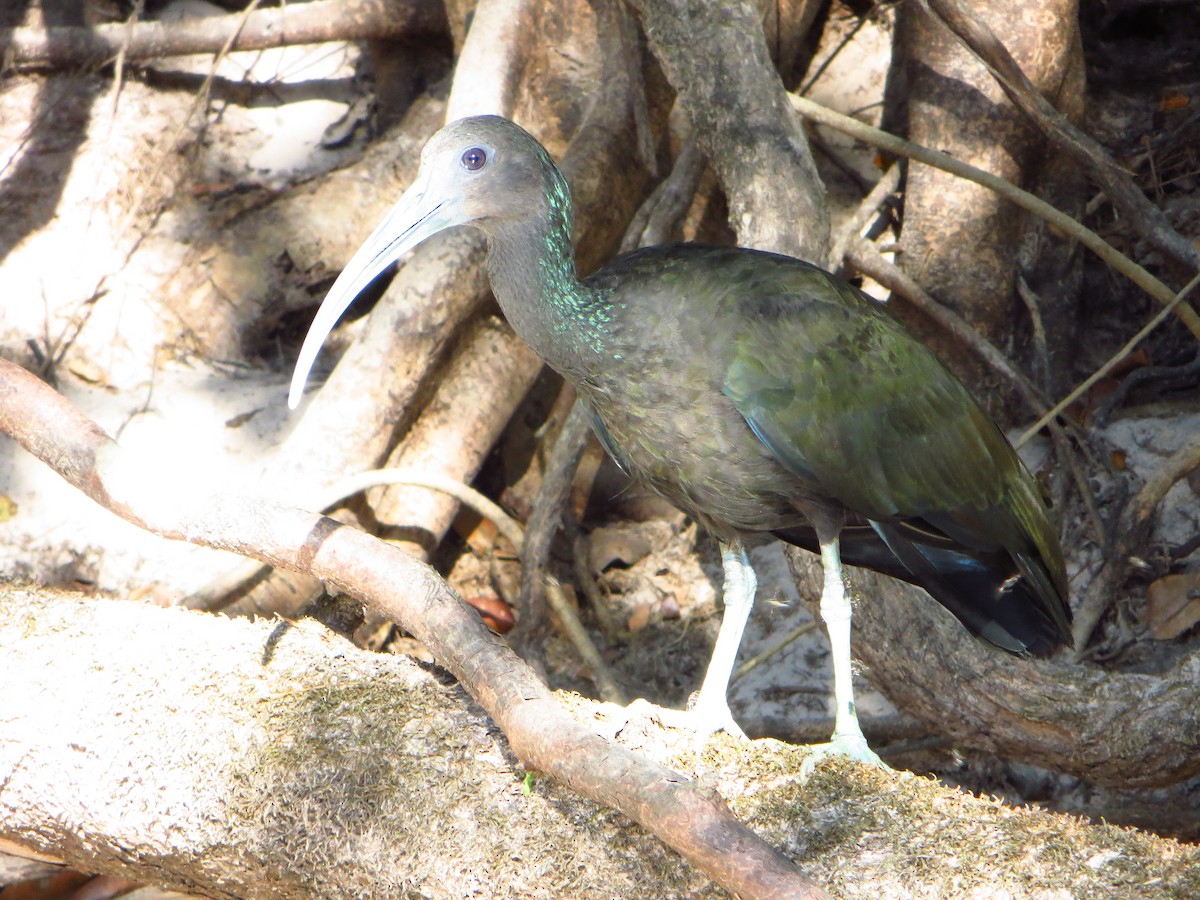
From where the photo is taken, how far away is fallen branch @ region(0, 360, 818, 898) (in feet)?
6.45

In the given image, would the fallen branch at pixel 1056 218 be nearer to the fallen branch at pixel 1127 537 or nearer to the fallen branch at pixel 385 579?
the fallen branch at pixel 1127 537

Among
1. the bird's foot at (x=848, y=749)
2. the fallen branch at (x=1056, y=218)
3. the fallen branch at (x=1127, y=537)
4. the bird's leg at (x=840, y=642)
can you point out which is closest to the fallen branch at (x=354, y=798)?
the bird's foot at (x=848, y=749)

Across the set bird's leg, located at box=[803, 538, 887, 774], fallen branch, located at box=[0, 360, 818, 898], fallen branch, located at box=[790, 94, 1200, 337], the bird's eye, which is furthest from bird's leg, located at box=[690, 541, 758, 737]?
fallen branch, located at box=[790, 94, 1200, 337]

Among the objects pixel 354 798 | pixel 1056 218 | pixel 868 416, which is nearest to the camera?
pixel 354 798

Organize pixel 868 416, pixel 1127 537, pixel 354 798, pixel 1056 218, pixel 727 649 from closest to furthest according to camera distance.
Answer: pixel 354 798 < pixel 868 416 < pixel 727 649 < pixel 1127 537 < pixel 1056 218

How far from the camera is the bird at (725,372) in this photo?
265 centimetres

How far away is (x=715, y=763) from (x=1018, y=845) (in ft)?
2.01

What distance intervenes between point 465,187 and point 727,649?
1.31m

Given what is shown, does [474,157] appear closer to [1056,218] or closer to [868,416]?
[868,416]

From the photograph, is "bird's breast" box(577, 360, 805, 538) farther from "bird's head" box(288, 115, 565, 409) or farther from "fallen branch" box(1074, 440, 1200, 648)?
"fallen branch" box(1074, 440, 1200, 648)

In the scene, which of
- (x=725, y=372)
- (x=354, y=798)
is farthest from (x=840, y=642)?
(x=354, y=798)

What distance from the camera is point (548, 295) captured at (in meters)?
2.70

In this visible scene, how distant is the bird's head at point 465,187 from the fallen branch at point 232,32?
9.73 ft

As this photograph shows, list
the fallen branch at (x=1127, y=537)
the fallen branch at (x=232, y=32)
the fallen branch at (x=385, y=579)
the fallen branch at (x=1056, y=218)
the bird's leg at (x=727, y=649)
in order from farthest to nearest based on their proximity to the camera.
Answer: the fallen branch at (x=232, y=32) → the fallen branch at (x=1056, y=218) → the fallen branch at (x=1127, y=537) → the bird's leg at (x=727, y=649) → the fallen branch at (x=385, y=579)
